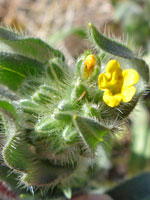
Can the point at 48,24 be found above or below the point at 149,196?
above

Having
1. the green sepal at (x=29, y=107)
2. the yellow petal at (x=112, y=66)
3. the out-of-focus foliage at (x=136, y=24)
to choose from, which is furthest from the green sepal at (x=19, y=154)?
the out-of-focus foliage at (x=136, y=24)

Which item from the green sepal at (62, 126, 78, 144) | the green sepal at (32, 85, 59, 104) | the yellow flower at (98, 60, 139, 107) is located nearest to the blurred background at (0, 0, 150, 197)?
the yellow flower at (98, 60, 139, 107)

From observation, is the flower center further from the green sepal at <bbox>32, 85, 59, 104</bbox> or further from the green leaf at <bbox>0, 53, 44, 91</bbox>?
the green leaf at <bbox>0, 53, 44, 91</bbox>

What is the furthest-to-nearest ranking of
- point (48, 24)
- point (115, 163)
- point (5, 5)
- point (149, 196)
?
1. point (5, 5)
2. point (48, 24)
3. point (115, 163)
4. point (149, 196)

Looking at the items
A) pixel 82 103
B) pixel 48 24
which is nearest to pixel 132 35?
pixel 48 24

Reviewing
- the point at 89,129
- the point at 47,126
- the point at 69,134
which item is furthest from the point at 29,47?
the point at 89,129

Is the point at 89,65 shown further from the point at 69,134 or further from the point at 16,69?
the point at 16,69

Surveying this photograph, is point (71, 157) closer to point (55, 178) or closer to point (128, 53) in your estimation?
point (55, 178)
